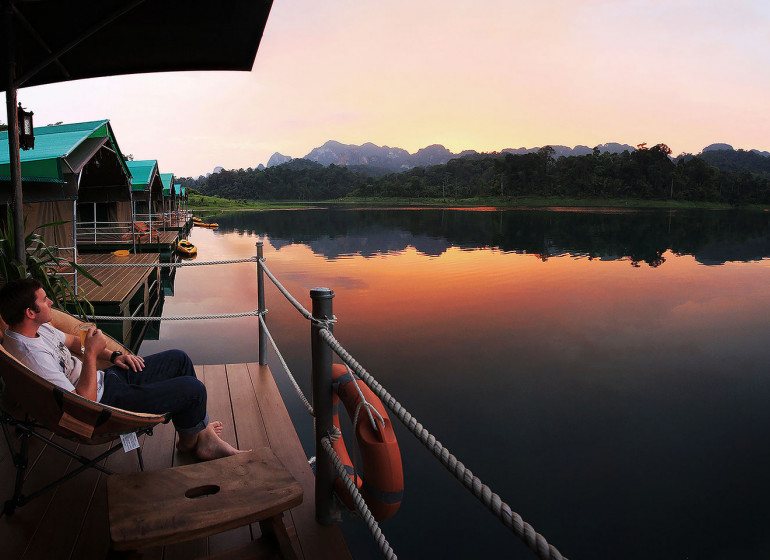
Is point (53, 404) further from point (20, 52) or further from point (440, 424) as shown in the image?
point (440, 424)

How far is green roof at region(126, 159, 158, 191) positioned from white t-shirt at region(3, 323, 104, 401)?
15.7 meters

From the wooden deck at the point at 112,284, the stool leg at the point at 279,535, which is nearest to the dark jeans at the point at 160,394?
the stool leg at the point at 279,535

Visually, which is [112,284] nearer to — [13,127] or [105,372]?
[13,127]

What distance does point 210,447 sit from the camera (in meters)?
2.16

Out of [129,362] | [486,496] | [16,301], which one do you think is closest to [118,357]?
[129,362]

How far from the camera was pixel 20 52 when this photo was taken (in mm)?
2889

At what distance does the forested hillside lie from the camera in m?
72.5

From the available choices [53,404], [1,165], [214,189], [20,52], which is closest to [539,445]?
[53,404]

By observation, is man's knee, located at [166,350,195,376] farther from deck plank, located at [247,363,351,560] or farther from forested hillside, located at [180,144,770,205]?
forested hillside, located at [180,144,770,205]

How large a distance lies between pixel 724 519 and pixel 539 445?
1603 mm

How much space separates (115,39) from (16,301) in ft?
6.51

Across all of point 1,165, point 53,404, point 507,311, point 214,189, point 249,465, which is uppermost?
point 214,189

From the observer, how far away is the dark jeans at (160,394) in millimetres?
1958

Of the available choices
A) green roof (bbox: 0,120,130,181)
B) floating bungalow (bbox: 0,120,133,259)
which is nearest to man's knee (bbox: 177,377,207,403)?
floating bungalow (bbox: 0,120,133,259)
